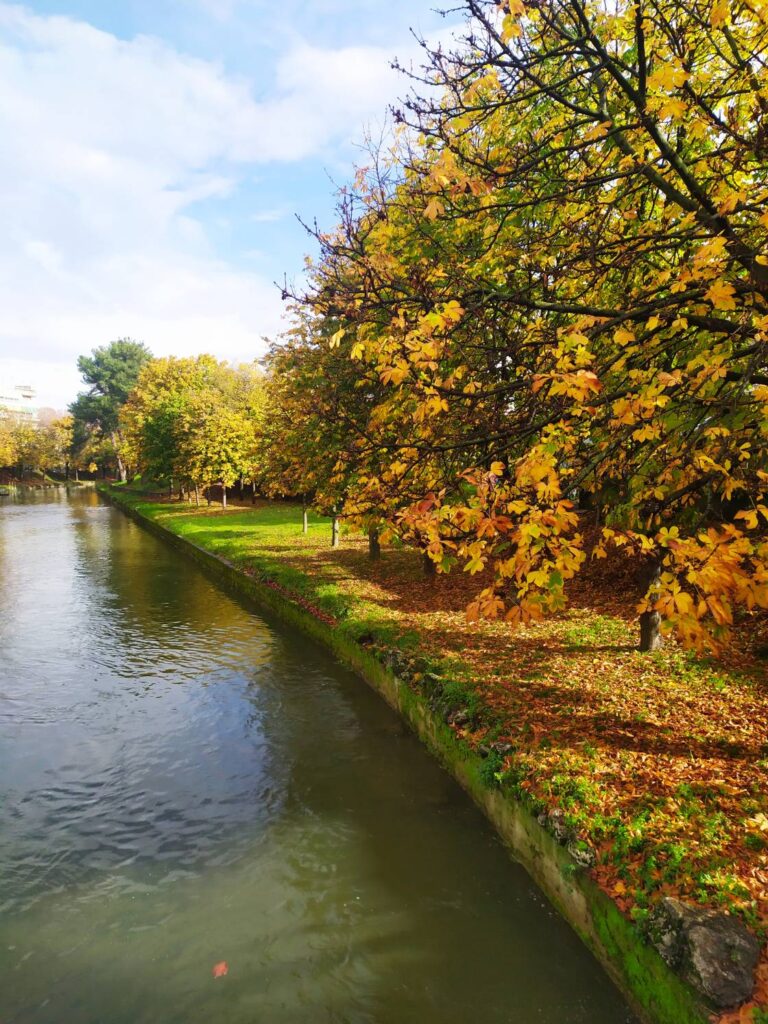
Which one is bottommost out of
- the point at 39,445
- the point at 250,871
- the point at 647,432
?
the point at 250,871

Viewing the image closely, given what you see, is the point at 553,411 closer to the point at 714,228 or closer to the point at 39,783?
the point at 714,228

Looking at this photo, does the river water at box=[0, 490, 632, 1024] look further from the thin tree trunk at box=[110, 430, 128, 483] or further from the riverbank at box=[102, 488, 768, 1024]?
the thin tree trunk at box=[110, 430, 128, 483]

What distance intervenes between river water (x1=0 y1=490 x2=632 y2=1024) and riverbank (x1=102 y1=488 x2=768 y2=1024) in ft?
1.74

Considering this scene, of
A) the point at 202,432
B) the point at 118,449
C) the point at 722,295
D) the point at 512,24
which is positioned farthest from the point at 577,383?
the point at 118,449

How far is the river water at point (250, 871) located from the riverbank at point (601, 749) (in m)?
0.53

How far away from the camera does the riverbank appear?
4574 millimetres

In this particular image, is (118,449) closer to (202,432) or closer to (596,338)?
(202,432)

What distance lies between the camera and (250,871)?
20.1 feet

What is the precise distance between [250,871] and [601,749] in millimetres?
3984

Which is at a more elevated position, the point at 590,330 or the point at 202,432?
the point at 202,432

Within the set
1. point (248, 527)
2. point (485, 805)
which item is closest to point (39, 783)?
point (485, 805)

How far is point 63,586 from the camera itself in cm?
1956

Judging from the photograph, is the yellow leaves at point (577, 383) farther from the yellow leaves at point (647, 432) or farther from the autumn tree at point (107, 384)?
the autumn tree at point (107, 384)

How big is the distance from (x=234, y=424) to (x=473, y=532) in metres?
34.1
